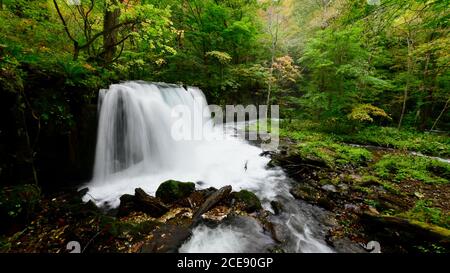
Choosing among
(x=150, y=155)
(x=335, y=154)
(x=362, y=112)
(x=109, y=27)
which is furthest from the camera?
(x=362, y=112)

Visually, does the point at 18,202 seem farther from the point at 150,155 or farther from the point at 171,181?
the point at 150,155

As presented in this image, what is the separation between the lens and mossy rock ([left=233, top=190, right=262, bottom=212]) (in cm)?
466

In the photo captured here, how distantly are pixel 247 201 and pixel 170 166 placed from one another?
365cm

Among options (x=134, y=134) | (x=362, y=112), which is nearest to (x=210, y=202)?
(x=134, y=134)

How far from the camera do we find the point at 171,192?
15.9ft

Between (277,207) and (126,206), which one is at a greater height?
(126,206)

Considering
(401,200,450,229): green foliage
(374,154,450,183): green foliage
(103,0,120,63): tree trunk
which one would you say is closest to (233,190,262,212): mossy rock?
(401,200,450,229): green foliage

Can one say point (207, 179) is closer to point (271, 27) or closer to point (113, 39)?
point (113, 39)

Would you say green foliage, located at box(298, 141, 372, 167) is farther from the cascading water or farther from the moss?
the moss

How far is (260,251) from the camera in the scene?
3.50m

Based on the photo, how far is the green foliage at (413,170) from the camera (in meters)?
6.29

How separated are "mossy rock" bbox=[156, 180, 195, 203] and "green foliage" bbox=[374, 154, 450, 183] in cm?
584
